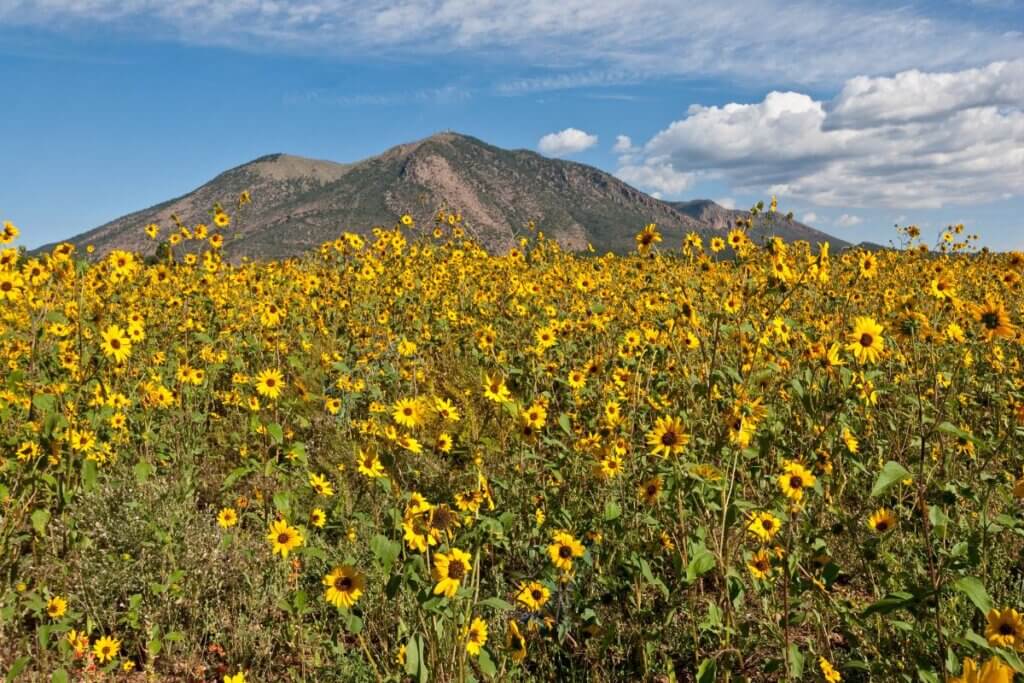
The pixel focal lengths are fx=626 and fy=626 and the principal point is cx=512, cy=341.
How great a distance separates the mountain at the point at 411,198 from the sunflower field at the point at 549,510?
78.7 metres

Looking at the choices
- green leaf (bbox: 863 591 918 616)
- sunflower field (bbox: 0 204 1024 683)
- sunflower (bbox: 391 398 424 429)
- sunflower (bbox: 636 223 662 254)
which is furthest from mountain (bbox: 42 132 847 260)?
green leaf (bbox: 863 591 918 616)

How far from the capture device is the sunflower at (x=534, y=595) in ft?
7.64

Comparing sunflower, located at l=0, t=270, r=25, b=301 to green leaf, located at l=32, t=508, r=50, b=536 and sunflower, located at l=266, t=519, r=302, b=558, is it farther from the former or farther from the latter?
sunflower, located at l=266, t=519, r=302, b=558

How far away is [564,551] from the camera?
2.41 m

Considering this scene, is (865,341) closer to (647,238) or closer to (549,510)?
(647,238)

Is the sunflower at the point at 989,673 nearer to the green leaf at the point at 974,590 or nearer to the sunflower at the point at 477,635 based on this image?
the green leaf at the point at 974,590

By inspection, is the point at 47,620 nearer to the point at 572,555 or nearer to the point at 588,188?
the point at 572,555

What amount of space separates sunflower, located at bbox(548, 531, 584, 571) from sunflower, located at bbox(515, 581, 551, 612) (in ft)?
0.34

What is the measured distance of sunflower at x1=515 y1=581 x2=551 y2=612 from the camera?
233 centimetres

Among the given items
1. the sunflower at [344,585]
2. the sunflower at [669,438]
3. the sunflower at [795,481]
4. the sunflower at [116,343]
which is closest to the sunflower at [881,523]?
the sunflower at [795,481]

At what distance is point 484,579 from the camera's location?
282 centimetres

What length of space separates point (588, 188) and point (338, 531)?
158382mm

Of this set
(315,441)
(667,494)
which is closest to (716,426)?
(667,494)

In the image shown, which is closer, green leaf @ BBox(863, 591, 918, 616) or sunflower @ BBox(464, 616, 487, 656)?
green leaf @ BBox(863, 591, 918, 616)
